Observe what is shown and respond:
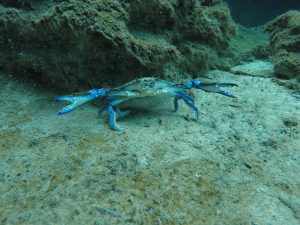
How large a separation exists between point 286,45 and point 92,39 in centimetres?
396

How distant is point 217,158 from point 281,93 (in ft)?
8.31

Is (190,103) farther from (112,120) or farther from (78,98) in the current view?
(78,98)

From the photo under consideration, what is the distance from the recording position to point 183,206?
2.68 metres

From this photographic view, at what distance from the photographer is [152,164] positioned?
3195 millimetres

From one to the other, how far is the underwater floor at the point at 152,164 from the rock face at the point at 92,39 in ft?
1.73

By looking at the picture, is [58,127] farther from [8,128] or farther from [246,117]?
[246,117]

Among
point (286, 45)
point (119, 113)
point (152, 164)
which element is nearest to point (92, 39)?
point (119, 113)

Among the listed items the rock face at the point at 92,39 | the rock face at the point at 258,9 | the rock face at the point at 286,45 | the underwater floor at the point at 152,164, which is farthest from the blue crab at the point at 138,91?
the rock face at the point at 258,9

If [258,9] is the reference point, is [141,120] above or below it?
below

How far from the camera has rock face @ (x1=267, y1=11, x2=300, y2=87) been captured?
5688 millimetres

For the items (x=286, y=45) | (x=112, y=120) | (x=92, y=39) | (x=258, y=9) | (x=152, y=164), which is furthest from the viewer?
(x=258, y=9)

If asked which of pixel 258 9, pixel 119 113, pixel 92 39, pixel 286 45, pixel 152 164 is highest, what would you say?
pixel 92 39

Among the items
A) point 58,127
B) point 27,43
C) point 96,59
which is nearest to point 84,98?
point 58,127

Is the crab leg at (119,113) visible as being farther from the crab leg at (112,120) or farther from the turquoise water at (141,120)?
the crab leg at (112,120)
